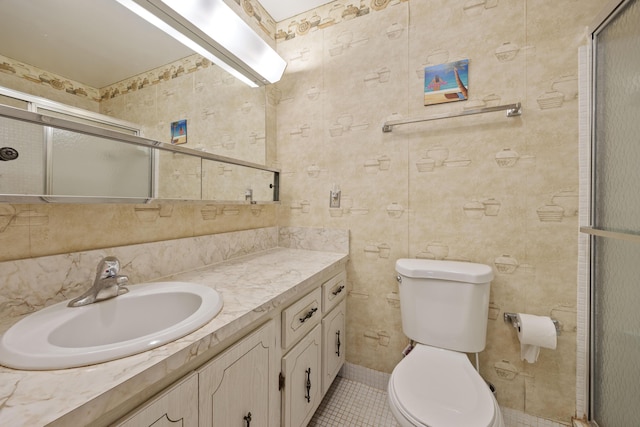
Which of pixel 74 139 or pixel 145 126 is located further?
pixel 145 126

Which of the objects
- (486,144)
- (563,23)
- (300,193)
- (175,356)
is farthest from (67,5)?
(563,23)

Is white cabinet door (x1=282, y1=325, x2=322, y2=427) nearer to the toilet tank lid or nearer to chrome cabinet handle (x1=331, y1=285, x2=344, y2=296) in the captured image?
chrome cabinet handle (x1=331, y1=285, x2=344, y2=296)

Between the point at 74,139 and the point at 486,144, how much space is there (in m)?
1.70

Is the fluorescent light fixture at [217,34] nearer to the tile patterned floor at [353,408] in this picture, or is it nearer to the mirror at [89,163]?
the mirror at [89,163]

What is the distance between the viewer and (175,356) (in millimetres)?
538

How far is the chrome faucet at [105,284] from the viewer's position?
76 centimetres

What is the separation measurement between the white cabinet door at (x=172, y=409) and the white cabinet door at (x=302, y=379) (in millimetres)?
417

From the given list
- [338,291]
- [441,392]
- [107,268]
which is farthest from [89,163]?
[441,392]

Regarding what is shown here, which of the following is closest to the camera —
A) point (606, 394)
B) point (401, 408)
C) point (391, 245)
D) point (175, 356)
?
point (175, 356)

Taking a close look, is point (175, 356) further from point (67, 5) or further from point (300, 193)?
point (300, 193)

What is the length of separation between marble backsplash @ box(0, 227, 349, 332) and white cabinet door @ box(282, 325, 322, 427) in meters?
0.59

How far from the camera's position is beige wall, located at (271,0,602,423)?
117 centimetres

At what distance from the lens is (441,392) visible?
3.01 feet

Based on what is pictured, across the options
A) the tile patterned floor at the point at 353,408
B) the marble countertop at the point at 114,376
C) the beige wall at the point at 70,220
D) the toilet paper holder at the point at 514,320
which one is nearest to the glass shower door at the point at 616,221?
the toilet paper holder at the point at 514,320
